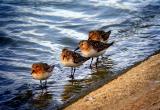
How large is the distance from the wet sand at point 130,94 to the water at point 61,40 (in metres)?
1.01

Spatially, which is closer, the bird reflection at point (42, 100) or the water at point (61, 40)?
the bird reflection at point (42, 100)

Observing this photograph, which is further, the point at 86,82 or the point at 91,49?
the point at 91,49

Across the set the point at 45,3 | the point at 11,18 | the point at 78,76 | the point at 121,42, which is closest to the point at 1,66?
the point at 78,76

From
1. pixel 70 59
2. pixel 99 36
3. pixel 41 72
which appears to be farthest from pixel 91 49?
pixel 41 72

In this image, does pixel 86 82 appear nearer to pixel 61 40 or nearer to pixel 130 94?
pixel 130 94

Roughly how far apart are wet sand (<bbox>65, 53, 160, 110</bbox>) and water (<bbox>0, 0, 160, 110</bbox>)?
101cm

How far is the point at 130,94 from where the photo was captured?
936 centimetres

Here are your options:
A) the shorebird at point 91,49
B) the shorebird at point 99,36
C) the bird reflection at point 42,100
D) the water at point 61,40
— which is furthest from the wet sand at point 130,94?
the shorebird at point 99,36

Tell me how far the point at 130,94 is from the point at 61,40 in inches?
322

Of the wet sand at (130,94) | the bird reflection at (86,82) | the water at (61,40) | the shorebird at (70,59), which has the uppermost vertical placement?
the wet sand at (130,94)

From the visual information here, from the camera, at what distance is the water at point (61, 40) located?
1188 centimetres

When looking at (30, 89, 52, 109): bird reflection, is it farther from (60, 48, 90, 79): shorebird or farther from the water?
(60, 48, 90, 79): shorebird

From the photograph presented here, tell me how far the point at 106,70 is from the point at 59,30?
5752 millimetres

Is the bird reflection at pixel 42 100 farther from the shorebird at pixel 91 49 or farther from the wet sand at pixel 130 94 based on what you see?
the shorebird at pixel 91 49
